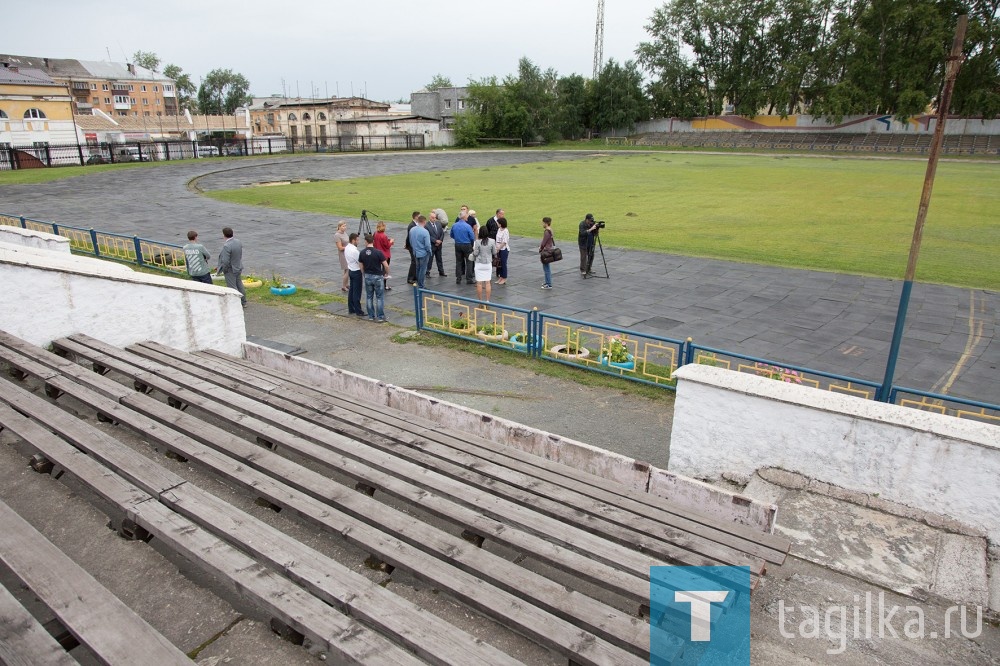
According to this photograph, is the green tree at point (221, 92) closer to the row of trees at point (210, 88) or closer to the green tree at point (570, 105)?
the row of trees at point (210, 88)

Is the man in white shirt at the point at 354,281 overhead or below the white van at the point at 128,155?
below

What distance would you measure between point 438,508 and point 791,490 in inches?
129

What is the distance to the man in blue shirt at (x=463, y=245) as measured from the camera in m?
14.3

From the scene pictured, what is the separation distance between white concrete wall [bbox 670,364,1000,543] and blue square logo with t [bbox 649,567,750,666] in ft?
6.63

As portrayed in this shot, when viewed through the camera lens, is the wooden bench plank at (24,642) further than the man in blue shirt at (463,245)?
No

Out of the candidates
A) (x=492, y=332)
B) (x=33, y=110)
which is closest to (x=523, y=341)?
(x=492, y=332)

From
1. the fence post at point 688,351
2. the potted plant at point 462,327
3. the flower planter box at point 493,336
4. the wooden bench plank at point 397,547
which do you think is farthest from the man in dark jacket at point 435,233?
the wooden bench plank at point 397,547

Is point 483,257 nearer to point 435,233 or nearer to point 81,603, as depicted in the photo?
point 435,233

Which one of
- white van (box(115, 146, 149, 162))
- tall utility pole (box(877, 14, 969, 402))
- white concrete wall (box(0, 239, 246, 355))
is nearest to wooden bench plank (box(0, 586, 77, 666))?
white concrete wall (box(0, 239, 246, 355))

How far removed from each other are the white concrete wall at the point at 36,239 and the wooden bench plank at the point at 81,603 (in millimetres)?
11983

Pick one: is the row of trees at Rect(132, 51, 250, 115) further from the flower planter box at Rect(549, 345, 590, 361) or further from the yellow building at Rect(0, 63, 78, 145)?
the flower planter box at Rect(549, 345, 590, 361)

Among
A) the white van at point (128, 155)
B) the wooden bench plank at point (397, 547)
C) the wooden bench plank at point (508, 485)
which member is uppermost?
the white van at point (128, 155)

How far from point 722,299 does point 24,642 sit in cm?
1281

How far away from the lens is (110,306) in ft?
25.1
